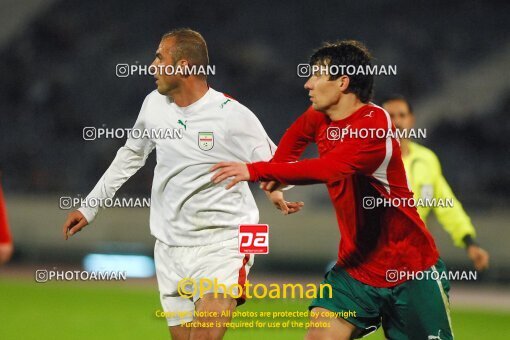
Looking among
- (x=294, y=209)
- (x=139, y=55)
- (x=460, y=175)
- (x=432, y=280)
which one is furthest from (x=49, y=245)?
(x=432, y=280)

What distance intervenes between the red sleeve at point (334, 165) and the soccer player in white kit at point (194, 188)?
66 centimetres

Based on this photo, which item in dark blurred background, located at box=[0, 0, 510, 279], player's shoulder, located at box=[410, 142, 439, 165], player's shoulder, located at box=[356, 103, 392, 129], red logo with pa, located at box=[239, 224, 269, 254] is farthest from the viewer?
dark blurred background, located at box=[0, 0, 510, 279]

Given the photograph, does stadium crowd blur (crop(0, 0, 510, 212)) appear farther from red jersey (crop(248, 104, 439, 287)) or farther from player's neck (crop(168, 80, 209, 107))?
red jersey (crop(248, 104, 439, 287))

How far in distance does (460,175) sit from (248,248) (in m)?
6.57

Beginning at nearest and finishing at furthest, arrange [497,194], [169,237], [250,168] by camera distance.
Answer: [250,168] → [169,237] → [497,194]

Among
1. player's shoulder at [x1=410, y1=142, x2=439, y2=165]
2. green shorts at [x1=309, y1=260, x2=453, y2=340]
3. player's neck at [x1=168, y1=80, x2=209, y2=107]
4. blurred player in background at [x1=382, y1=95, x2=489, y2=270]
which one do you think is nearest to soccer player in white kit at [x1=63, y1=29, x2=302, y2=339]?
player's neck at [x1=168, y1=80, x2=209, y2=107]

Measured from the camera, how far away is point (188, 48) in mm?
4586

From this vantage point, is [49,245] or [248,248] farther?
[49,245]

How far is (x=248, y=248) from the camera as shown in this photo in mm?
4488

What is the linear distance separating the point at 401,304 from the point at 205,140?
4.10 ft

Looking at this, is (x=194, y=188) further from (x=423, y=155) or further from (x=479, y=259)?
(x=423, y=155)

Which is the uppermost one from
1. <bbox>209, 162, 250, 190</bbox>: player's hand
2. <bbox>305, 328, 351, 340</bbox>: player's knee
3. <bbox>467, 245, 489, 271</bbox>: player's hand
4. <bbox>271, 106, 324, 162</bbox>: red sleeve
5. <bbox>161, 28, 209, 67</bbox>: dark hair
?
<bbox>161, 28, 209, 67</bbox>: dark hair

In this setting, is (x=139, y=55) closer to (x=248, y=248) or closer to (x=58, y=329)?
(x=58, y=329)

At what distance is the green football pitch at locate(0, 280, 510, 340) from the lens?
7.38 metres
